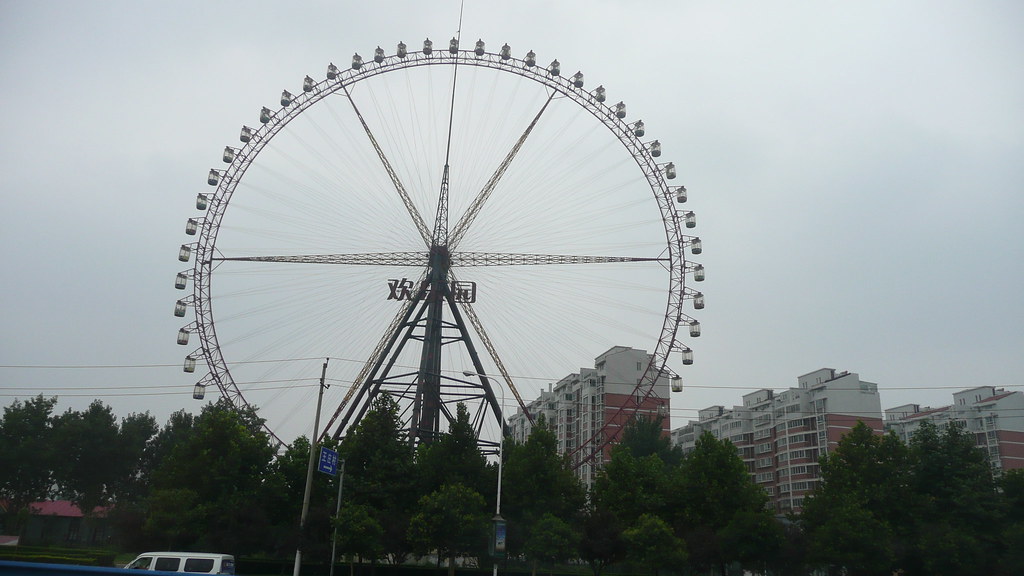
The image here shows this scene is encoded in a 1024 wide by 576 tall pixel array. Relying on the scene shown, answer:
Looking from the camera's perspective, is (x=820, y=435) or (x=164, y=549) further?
(x=820, y=435)

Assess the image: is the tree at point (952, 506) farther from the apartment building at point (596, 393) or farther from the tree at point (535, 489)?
the apartment building at point (596, 393)

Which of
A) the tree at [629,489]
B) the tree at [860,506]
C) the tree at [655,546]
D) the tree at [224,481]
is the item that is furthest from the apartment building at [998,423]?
the tree at [224,481]

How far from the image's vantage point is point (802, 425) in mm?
87125

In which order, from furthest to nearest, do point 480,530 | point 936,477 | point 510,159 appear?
point 510,159
point 936,477
point 480,530

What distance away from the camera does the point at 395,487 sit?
3819 centimetres

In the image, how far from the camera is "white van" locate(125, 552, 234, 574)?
90.3ft

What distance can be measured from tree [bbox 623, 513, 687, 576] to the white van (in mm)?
18240

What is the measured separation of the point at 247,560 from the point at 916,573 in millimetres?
35707

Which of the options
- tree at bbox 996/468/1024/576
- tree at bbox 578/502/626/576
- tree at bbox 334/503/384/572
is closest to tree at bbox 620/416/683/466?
tree at bbox 578/502/626/576

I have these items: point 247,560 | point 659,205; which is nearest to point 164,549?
point 247,560

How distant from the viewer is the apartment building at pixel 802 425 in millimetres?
84375

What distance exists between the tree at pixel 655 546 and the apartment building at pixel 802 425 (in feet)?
152

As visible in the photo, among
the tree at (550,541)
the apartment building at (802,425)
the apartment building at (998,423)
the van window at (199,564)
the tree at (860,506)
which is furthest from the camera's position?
the apartment building at (802,425)

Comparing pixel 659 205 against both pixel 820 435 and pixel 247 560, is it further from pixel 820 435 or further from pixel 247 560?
pixel 820 435
